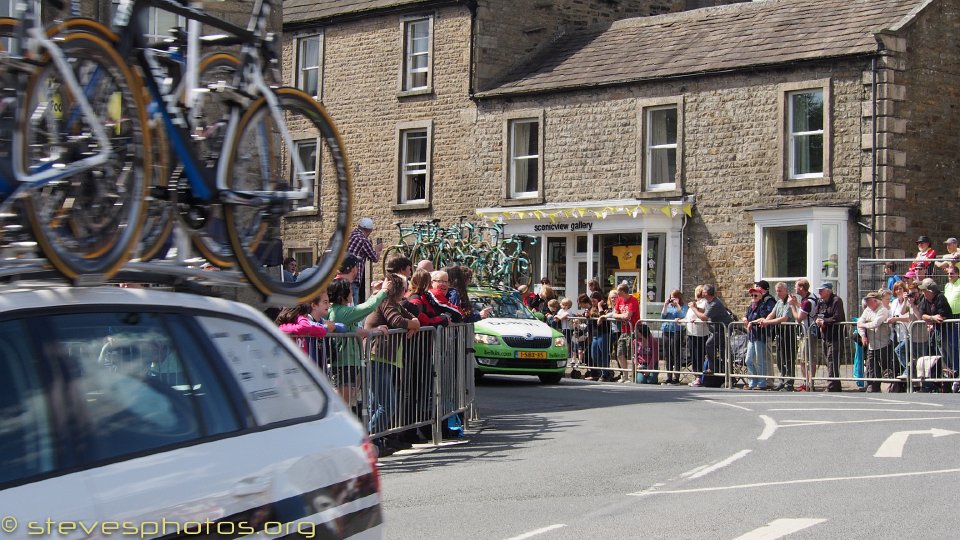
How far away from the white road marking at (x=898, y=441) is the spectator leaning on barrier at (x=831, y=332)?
7.25 metres

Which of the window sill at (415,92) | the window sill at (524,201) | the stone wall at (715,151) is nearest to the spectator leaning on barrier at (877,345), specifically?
the stone wall at (715,151)

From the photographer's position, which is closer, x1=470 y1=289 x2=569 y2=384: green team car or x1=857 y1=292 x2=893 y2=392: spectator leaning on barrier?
x1=857 y1=292 x2=893 y2=392: spectator leaning on barrier

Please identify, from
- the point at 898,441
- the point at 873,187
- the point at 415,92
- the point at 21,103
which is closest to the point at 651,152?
the point at 873,187

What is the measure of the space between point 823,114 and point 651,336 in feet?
26.6

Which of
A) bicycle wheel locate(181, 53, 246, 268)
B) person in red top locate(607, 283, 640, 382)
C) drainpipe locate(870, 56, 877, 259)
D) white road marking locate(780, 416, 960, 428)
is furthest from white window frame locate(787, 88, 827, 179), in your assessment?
bicycle wheel locate(181, 53, 246, 268)

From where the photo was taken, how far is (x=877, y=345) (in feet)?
69.8

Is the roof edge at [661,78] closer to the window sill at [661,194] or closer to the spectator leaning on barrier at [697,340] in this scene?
the window sill at [661,194]

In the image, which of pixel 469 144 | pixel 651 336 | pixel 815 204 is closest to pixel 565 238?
pixel 469 144

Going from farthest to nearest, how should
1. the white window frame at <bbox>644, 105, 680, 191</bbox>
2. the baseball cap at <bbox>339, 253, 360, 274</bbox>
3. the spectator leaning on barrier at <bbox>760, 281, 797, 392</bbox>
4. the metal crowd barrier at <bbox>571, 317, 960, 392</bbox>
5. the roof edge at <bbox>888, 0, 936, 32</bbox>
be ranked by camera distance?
the white window frame at <bbox>644, 105, 680, 191</bbox>, the roof edge at <bbox>888, 0, 936, 32</bbox>, the spectator leaning on barrier at <bbox>760, 281, 797, 392</bbox>, the metal crowd barrier at <bbox>571, 317, 960, 392</bbox>, the baseball cap at <bbox>339, 253, 360, 274</bbox>

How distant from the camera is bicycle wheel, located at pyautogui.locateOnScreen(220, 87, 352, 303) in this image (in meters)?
5.88

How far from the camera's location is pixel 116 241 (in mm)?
5105

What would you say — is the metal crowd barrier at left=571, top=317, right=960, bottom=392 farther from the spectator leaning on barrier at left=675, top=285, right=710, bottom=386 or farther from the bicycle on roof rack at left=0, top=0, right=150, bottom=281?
the bicycle on roof rack at left=0, top=0, right=150, bottom=281

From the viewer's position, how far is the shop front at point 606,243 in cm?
3167

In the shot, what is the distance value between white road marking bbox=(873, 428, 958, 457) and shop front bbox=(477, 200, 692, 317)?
17.2m
